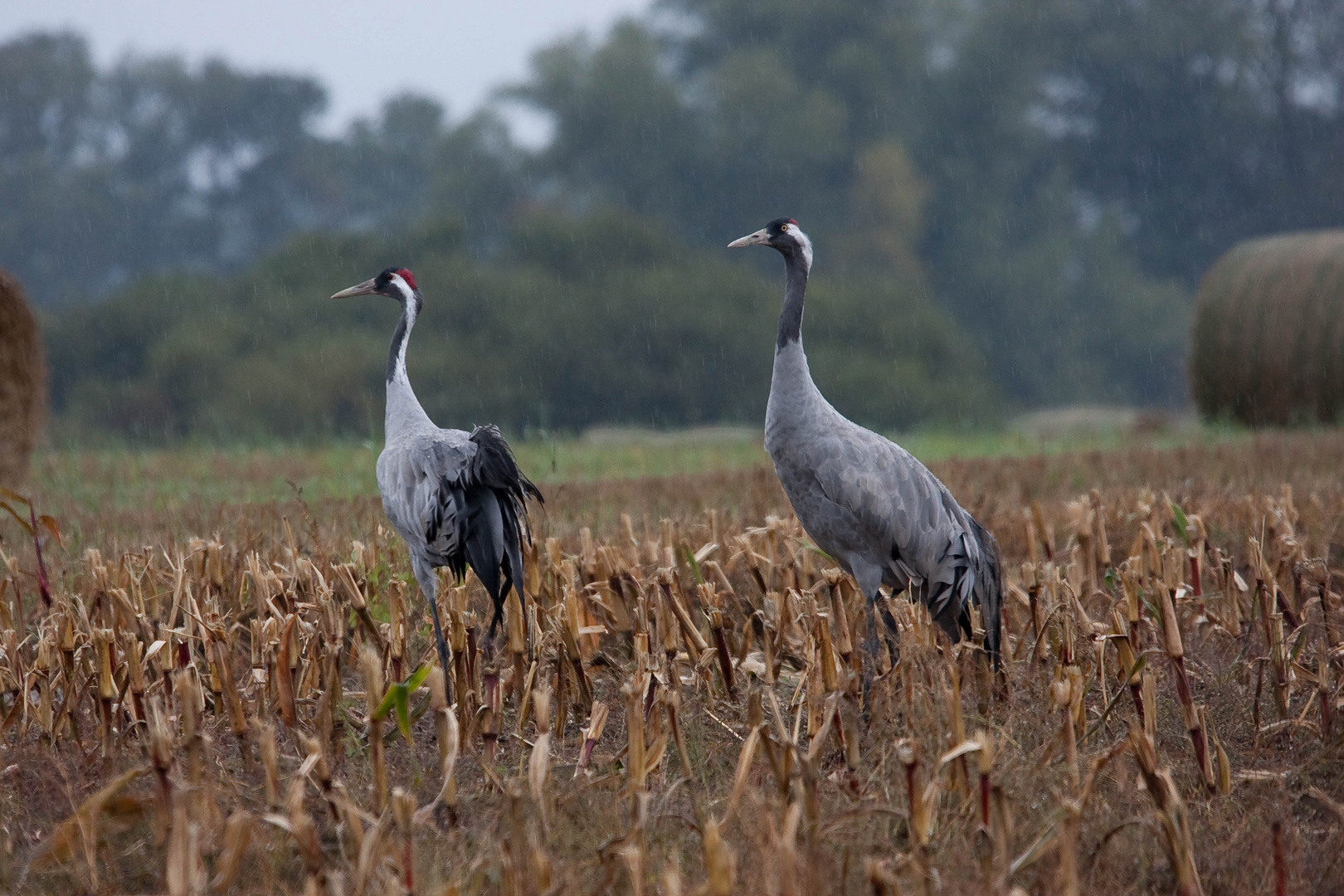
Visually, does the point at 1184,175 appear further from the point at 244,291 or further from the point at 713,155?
the point at 244,291

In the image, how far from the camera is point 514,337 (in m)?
21.1

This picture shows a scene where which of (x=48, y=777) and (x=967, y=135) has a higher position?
(x=967, y=135)

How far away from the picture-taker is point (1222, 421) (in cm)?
1380

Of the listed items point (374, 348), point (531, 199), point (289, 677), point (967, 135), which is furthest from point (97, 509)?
point (967, 135)

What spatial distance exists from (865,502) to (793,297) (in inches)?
28.3

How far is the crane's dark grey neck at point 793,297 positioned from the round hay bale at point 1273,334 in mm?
9789

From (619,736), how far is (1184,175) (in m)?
28.3

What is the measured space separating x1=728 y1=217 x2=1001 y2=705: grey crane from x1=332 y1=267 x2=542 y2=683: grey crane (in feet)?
2.90

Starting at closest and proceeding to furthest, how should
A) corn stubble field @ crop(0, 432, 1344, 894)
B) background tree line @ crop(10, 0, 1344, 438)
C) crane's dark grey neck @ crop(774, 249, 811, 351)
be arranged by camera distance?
corn stubble field @ crop(0, 432, 1344, 894) < crane's dark grey neck @ crop(774, 249, 811, 351) < background tree line @ crop(10, 0, 1344, 438)

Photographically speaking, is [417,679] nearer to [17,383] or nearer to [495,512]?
[495,512]

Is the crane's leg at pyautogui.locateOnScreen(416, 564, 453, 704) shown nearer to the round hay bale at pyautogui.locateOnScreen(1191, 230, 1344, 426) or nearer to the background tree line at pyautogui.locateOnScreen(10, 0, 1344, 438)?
the round hay bale at pyautogui.locateOnScreen(1191, 230, 1344, 426)

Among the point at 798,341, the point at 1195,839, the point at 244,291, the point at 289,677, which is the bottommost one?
the point at 1195,839

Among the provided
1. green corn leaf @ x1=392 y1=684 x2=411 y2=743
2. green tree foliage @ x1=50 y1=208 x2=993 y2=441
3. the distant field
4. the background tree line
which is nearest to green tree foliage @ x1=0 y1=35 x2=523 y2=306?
the background tree line

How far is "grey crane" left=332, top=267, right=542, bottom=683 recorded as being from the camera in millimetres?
4352
